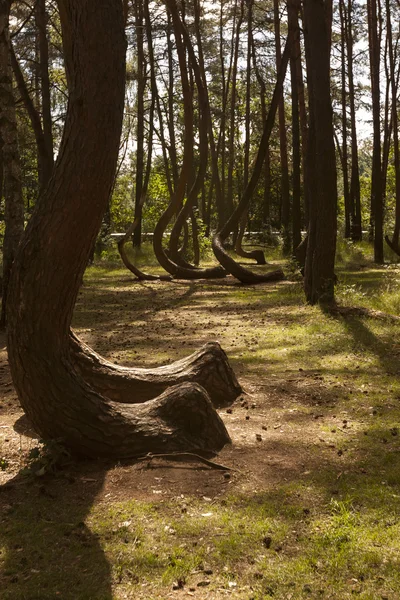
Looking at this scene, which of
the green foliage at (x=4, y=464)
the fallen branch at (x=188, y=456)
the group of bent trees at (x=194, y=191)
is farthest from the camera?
the group of bent trees at (x=194, y=191)

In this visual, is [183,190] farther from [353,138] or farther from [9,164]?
[353,138]

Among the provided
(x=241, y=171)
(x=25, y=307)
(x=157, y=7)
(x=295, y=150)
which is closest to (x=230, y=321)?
(x=25, y=307)

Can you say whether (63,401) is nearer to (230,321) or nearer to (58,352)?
(58,352)

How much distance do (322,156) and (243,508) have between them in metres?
9.08

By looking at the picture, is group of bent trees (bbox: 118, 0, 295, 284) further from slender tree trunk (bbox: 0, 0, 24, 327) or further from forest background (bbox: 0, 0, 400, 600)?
slender tree trunk (bbox: 0, 0, 24, 327)

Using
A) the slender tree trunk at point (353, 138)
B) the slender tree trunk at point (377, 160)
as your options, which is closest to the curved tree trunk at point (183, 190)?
the slender tree trunk at point (377, 160)

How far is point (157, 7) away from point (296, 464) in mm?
25457

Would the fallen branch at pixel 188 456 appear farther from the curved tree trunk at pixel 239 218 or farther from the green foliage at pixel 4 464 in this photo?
the curved tree trunk at pixel 239 218

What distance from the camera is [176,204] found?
61.9 ft

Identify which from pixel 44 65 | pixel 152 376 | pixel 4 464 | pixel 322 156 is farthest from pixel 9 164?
pixel 44 65

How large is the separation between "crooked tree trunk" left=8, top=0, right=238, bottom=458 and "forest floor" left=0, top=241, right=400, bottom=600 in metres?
0.38

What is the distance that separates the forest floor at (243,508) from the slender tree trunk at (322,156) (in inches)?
177

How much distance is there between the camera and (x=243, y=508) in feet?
15.4

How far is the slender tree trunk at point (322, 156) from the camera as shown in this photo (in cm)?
1256
